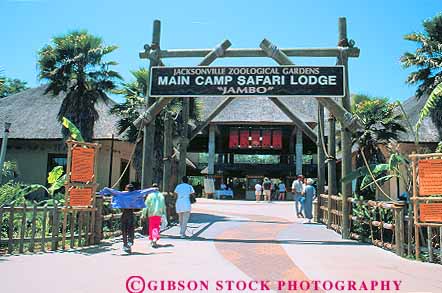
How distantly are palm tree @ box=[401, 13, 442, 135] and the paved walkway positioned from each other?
13.6 m

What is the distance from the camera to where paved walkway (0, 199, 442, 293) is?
558 centimetres

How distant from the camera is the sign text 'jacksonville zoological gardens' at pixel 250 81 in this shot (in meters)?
10.3

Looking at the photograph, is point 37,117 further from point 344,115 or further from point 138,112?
point 344,115

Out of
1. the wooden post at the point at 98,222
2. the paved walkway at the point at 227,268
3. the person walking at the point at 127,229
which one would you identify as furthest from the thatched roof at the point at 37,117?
the paved walkway at the point at 227,268

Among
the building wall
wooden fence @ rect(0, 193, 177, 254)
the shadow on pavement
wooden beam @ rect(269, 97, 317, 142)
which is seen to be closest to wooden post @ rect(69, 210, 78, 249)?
wooden fence @ rect(0, 193, 177, 254)

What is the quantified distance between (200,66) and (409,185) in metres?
6.21

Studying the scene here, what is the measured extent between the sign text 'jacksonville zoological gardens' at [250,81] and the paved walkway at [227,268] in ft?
12.7

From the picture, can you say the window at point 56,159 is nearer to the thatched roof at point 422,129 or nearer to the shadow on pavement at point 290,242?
the shadow on pavement at point 290,242

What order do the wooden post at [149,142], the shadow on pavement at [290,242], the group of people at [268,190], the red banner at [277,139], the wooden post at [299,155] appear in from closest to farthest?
the shadow on pavement at [290,242] → the wooden post at [149,142] → the group of people at [268,190] → the wooden post at [299,155] → the red banner at [277,139]

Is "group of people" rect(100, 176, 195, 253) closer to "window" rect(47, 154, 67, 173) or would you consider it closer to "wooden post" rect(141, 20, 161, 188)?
"wooden post" rect(141, 20, 161, 188)

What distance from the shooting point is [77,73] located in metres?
20.4

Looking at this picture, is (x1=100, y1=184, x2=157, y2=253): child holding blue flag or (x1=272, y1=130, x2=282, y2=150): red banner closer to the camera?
(x1=100, y1=184, x2=157, y2=253): child holding blue flag

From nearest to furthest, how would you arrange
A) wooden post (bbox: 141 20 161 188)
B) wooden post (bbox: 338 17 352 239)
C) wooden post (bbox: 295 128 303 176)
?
wooden post (bbox: 338 17 352 239) → wooden post (bbox: 141 20 161 188) → wooden post (bbox: 295 128 303 176)

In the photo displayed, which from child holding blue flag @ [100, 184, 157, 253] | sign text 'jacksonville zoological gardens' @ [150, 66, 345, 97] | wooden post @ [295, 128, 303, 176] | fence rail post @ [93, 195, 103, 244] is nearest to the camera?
child holding blue flag @ [100, 184, 157, 253]
